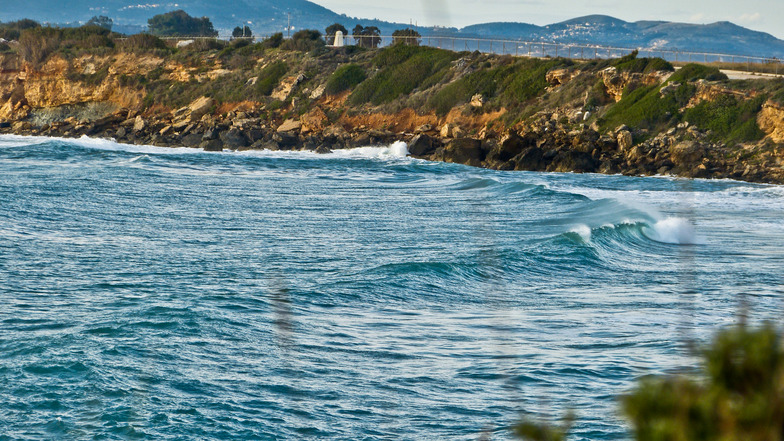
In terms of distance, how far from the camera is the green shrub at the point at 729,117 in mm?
36906

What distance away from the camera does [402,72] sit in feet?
184

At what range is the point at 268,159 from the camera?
4344 centimetres

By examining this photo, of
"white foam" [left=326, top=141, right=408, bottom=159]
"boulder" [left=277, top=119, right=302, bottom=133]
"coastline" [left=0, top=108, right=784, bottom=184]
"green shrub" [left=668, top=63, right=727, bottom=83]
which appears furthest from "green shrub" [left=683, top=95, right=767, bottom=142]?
"boulder" [left=277, top=119, right=302, bottom=133]

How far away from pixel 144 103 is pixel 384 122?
794 inches

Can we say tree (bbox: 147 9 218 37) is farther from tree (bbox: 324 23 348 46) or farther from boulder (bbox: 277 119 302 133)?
boulder (bbox: 277 119 302 133)

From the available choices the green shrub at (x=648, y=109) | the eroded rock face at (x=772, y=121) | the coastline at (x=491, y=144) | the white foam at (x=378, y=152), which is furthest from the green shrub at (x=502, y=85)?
the eroded rock face at (x=772, y=121)

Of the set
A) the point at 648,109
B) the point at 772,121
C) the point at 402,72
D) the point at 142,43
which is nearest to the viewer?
the point at 772,121

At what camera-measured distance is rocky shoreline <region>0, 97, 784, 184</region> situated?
36.0m

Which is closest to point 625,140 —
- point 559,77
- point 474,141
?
point 474,141

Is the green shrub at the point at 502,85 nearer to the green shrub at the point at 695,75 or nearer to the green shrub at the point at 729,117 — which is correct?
the green shrub at the point at 695,75

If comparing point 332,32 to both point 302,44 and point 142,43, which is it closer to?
point 302,44

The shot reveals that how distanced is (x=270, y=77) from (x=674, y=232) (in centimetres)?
4340

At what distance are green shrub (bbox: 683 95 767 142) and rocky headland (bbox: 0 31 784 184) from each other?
0.08 m

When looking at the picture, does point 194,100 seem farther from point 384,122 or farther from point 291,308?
point 291,308
